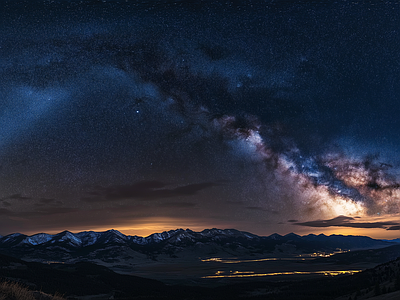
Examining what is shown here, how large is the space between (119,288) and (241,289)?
56.1 meters

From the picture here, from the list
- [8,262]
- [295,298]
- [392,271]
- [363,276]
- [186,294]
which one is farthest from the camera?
[8,262]

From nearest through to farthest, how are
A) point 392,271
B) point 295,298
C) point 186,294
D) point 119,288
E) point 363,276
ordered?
point 392,271 → point 295,298 → point 363,276 → point 186,294 → point 119,288

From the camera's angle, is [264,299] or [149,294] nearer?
[264,299]

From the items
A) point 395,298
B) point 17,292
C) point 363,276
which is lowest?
point 363,276

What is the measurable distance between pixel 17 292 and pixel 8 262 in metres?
181

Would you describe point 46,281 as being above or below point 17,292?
below

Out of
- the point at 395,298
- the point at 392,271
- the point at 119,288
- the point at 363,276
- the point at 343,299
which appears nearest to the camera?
the point at 395,298

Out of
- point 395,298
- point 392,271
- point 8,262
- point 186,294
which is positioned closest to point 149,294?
point 186,294

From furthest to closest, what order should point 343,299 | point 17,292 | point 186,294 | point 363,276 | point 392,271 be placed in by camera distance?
1. point 186,294
2. point 363,276
3. point 392,271
4. point 343,299
5. point 17,292

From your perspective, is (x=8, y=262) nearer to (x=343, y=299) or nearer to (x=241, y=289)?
(x=241, y=289)

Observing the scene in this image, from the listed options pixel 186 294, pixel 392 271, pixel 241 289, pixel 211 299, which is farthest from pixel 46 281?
pixel 392 271

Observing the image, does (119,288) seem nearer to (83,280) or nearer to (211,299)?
(83,280)

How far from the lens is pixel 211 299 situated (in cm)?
11294

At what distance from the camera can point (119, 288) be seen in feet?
494
